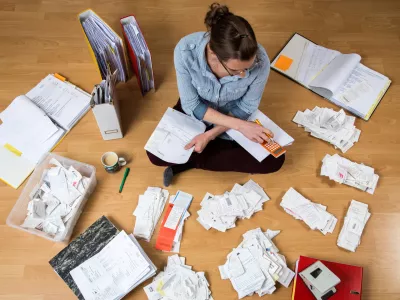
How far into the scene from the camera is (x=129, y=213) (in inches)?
79.4

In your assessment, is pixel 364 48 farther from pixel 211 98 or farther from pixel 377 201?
pixel 211 98

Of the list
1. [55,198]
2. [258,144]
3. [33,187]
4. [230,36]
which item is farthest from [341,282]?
[33,187]

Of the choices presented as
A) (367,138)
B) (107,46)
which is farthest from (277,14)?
(107,46)

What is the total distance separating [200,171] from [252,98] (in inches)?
21.2

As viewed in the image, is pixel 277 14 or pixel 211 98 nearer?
pixel 211 98

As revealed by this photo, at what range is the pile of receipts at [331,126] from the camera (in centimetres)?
222

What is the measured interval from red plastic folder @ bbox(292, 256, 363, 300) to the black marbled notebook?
0.92 metres

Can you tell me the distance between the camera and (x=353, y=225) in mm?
2008

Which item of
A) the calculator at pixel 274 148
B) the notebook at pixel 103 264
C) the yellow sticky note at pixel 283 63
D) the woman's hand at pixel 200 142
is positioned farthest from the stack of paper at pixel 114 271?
the yellow sticky note at pixel 283 63

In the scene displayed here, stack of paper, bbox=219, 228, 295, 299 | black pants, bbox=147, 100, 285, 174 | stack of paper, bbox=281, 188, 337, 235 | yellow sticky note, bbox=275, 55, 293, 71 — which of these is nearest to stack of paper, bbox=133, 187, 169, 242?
black pants, bbox=147, 100, 285, 174

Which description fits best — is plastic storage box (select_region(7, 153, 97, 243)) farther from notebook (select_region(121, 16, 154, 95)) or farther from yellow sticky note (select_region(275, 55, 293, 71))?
yellow sticky note (select_region(275, 55, 293, 71))

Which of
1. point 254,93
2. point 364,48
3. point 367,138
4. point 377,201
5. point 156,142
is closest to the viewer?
point 254,93

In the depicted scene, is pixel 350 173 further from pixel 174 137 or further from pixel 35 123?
pixel 35 123

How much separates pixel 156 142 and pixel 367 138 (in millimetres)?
1257
